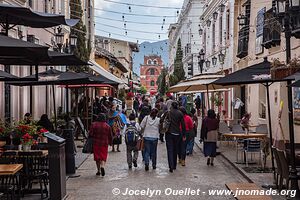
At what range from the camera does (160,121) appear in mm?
13109

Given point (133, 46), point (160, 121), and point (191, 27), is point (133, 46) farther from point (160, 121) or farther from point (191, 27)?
point (160, 121)

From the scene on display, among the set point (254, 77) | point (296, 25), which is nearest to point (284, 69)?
point (254, 77)

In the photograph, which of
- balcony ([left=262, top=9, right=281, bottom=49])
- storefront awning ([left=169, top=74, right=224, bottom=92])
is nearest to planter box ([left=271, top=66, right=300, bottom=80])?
balcony ([left=262, top=9, right=281, bottom=49])

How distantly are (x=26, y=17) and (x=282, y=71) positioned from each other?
16.4 feet

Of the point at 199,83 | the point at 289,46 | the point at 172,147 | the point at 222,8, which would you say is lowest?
the point at 172,147

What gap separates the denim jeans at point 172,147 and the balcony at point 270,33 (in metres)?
5.66

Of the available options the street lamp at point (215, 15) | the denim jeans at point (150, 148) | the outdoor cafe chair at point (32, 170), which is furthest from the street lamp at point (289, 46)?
the street lamp at point (215, 15)

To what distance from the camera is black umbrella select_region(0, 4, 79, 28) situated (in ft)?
25.7

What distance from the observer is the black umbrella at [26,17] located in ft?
25.7

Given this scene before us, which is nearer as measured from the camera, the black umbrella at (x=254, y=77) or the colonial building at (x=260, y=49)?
the black umbrella at (x=254, y=77)

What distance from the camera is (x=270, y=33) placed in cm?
1759

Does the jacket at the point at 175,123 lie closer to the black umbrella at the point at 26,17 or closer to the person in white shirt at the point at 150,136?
the person in white shirt at the point at 150,136

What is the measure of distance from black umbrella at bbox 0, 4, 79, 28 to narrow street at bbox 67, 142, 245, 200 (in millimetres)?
3399

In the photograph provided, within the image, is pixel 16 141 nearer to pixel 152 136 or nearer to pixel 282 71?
pixel 152 136
